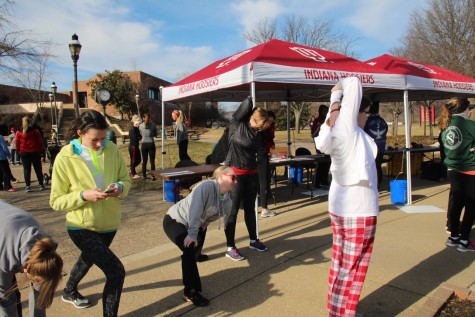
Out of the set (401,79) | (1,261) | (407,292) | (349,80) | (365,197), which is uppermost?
(401,79)

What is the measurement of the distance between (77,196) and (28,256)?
823 mm

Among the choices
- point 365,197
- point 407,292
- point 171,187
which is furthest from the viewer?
point 171,187

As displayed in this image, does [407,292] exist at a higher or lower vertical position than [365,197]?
lower

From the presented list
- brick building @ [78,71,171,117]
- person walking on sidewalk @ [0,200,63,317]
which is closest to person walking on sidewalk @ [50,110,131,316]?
person walking on sidewalk @ [0,200,63,317]

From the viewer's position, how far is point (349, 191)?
8.55 ft

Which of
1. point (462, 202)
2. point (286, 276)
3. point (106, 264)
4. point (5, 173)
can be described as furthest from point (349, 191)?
point (5, 173)

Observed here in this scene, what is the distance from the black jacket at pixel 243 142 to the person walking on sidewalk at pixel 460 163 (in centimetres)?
231

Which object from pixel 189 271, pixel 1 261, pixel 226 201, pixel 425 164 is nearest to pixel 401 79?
pixel 425 164

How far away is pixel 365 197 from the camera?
8.46 ft

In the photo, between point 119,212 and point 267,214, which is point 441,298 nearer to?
point 119,212

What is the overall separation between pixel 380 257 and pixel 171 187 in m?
4.55

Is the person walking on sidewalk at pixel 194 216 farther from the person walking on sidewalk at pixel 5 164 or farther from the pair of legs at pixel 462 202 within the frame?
the person walking on sidewalk at pixel 5 164

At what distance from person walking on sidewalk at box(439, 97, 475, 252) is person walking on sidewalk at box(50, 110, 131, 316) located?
373 cm

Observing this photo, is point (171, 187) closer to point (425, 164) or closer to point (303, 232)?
point (303, 232)
